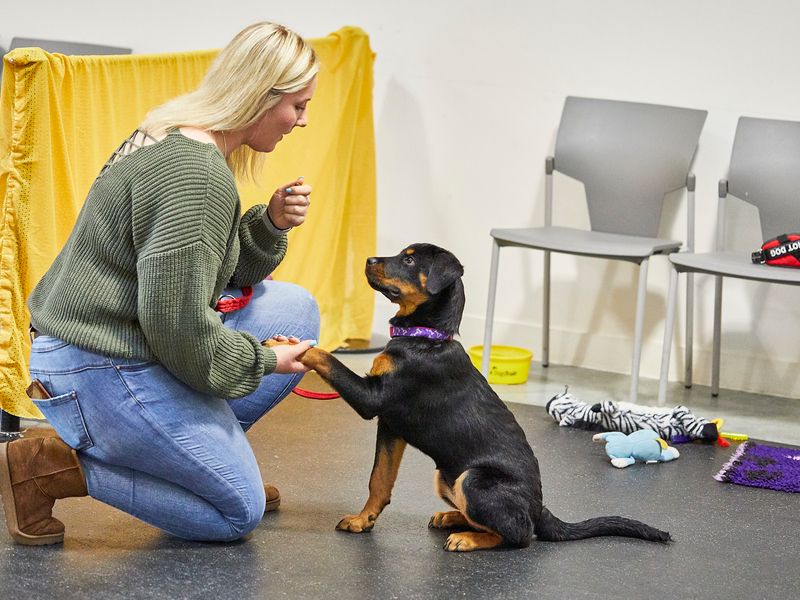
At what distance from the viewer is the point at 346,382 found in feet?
7.88

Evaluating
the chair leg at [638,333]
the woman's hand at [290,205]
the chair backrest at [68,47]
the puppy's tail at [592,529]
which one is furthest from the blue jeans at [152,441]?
the chair backrest at [68,47]

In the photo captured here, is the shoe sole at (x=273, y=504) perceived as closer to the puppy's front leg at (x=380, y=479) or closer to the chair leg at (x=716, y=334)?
the puppy's front leg at (x=380, y=479)

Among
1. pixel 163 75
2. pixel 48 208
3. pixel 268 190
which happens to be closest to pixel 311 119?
pixel 268 190

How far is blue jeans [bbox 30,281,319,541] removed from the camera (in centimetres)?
222

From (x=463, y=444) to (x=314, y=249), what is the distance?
6.90ft

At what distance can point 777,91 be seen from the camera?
4.14m

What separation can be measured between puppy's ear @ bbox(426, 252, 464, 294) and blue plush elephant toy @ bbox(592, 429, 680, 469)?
99 cm

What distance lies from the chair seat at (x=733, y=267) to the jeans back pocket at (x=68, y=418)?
6.98 feet

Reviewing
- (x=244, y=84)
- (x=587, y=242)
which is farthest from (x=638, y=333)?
(x=244, y=84)

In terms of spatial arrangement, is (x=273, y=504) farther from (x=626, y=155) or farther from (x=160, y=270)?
(x=626, y=155)

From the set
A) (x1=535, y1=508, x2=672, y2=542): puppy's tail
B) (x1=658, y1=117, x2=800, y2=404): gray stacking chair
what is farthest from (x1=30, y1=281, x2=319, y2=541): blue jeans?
(x1=658, y1=117, x2=800, y2=404): gray stacking chair

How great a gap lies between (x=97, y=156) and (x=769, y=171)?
7.51 ft

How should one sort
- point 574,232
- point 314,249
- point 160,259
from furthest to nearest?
1. point 314,249
2. point 574,232
3. point 160,259

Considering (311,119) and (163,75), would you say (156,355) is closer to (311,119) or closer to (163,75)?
(163,75)
